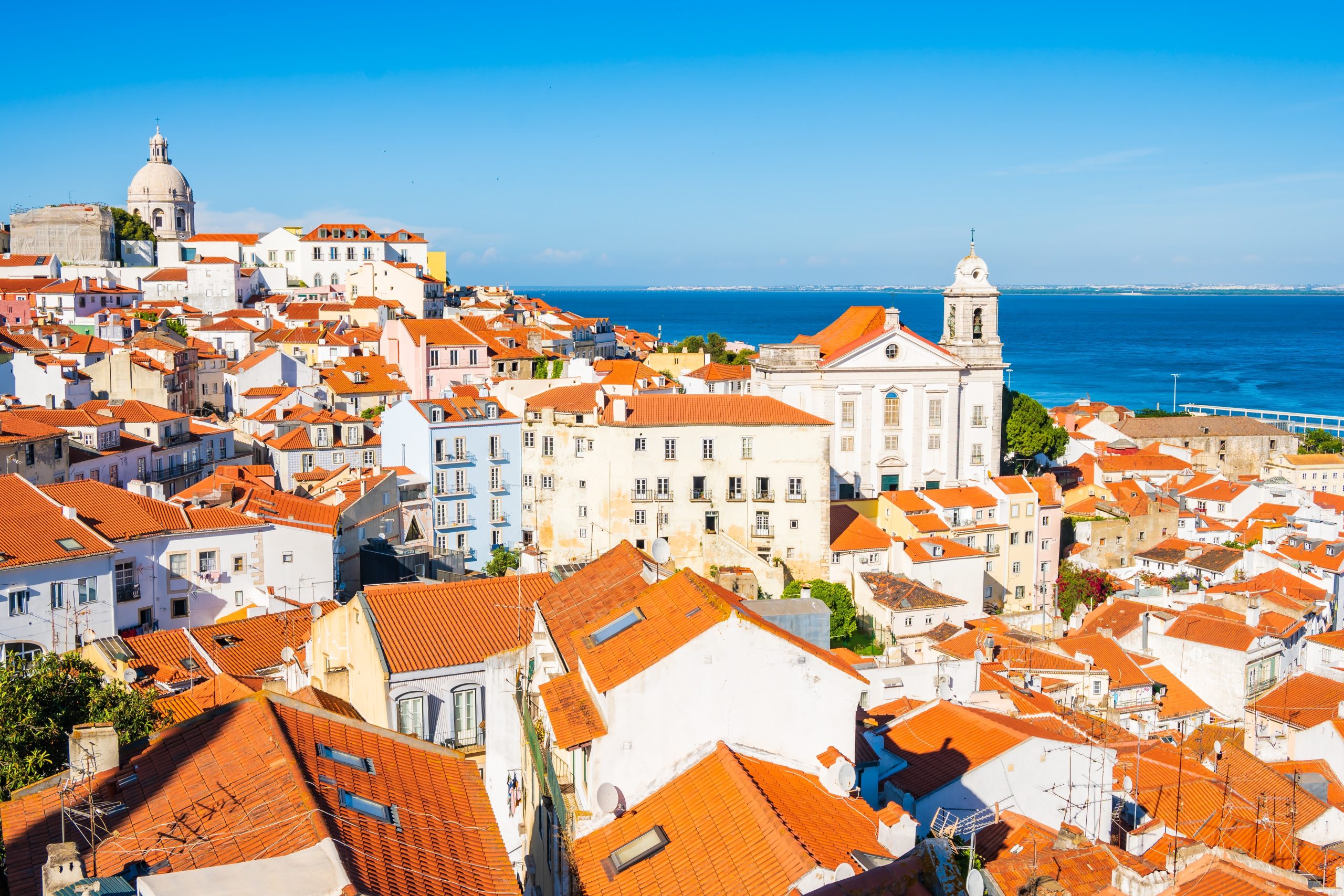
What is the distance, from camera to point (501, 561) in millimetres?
35156

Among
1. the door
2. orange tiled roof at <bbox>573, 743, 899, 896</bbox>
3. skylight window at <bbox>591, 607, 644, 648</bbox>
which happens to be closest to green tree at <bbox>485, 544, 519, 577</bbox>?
the door

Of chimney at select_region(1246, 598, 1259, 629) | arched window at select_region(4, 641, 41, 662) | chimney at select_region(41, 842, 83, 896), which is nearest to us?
chimney at select_region(41, 842, 83, 896)

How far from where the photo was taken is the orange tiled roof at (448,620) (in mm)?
14703

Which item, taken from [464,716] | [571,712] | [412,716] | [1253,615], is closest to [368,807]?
[571,712]

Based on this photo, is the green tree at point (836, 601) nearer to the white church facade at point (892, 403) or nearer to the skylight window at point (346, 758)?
the white church facade at point (892, 403)

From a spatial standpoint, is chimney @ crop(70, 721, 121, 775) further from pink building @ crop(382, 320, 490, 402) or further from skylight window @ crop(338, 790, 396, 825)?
pink building @ crop(382, 320, 490, 402)

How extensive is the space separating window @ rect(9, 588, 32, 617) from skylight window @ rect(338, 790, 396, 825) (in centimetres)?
1405

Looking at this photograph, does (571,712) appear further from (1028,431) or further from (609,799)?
(1028,431)

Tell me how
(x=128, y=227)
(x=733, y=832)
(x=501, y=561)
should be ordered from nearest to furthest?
(x=733, y=832)
(x=501, y=561)
(x=128, y=227)

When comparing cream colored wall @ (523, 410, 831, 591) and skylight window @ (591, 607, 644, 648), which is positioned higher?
skylight window @ (591, 607, 644, 648)

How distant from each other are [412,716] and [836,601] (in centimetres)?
2141

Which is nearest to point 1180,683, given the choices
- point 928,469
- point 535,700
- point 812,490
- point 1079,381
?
point 812,490

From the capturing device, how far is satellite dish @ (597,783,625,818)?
1084 cm

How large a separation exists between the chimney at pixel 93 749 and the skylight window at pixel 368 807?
2.38m
